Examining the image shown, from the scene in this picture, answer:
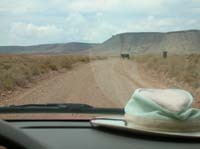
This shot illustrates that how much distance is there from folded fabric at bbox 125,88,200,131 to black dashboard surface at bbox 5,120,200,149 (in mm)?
125

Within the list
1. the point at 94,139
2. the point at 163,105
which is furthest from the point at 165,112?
the point at 94,139

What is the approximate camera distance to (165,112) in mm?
3475

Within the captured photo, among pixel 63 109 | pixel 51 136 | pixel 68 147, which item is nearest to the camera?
pixel 68 147

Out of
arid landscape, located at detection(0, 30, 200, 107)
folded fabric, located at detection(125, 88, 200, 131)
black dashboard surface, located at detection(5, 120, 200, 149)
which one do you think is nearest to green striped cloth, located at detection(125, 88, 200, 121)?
folded fabric, located at detection(125, 88, 200, 131)

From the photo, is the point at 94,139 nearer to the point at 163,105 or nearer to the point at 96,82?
the point at 163,105

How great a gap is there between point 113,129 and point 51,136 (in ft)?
1.43

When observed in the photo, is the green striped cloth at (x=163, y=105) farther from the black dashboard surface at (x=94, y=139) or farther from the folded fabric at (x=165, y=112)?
the black dashboard surface at (x=94, y=139)

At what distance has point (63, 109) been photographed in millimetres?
4641

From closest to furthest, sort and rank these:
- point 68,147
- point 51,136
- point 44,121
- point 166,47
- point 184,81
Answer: point 68,147 < point 51,136 < point 44,121 < point 184,81 < point 166,47

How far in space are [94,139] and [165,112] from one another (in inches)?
19.9

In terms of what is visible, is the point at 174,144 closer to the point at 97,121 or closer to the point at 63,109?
the point at 97,121

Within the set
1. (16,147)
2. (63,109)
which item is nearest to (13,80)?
(63,109)

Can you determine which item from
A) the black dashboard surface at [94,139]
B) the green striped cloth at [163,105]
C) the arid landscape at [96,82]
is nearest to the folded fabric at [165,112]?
the green striped cloth at [163,105]

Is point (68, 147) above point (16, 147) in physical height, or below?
below
